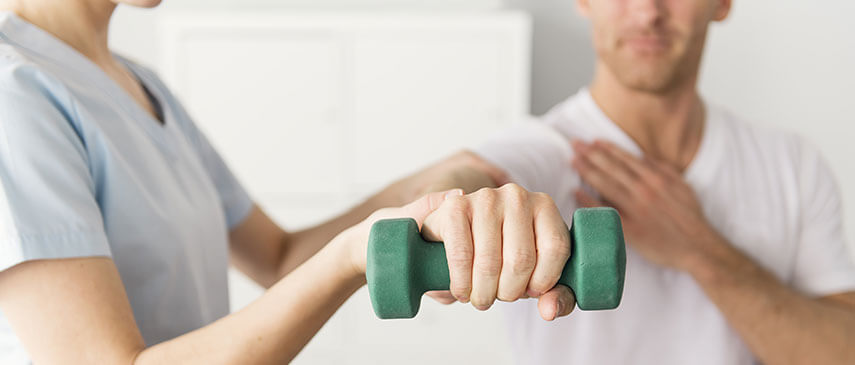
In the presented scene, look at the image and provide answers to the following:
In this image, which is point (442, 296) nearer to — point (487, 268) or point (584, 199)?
point (487, 268)

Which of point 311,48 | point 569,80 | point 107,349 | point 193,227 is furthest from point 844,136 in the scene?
point 107,349

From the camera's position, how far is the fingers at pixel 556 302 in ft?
1.51

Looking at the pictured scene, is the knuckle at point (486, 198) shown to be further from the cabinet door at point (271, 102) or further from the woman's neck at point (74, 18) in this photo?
the cabinet door at point (271, 102)

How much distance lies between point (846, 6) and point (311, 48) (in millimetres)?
1799

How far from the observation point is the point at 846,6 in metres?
2.66

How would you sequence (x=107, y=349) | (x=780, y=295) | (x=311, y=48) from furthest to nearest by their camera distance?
(x=311, y=48), (x=780, y=295), (x=107, y=349)

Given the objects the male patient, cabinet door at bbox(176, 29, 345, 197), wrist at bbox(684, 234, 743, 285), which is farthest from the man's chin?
cabinet door at bbox(176, 29, 345, 197)

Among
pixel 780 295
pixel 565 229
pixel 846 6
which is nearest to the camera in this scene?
pixel 565 229

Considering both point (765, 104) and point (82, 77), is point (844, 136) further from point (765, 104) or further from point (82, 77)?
point (82, 77)

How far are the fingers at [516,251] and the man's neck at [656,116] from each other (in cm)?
65

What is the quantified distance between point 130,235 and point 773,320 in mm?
735

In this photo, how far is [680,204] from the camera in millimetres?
997

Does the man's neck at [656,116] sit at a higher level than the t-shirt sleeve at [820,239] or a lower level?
higher

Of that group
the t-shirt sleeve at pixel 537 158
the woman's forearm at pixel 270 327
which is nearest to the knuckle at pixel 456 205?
the woman's forearm at pixel 270 327
